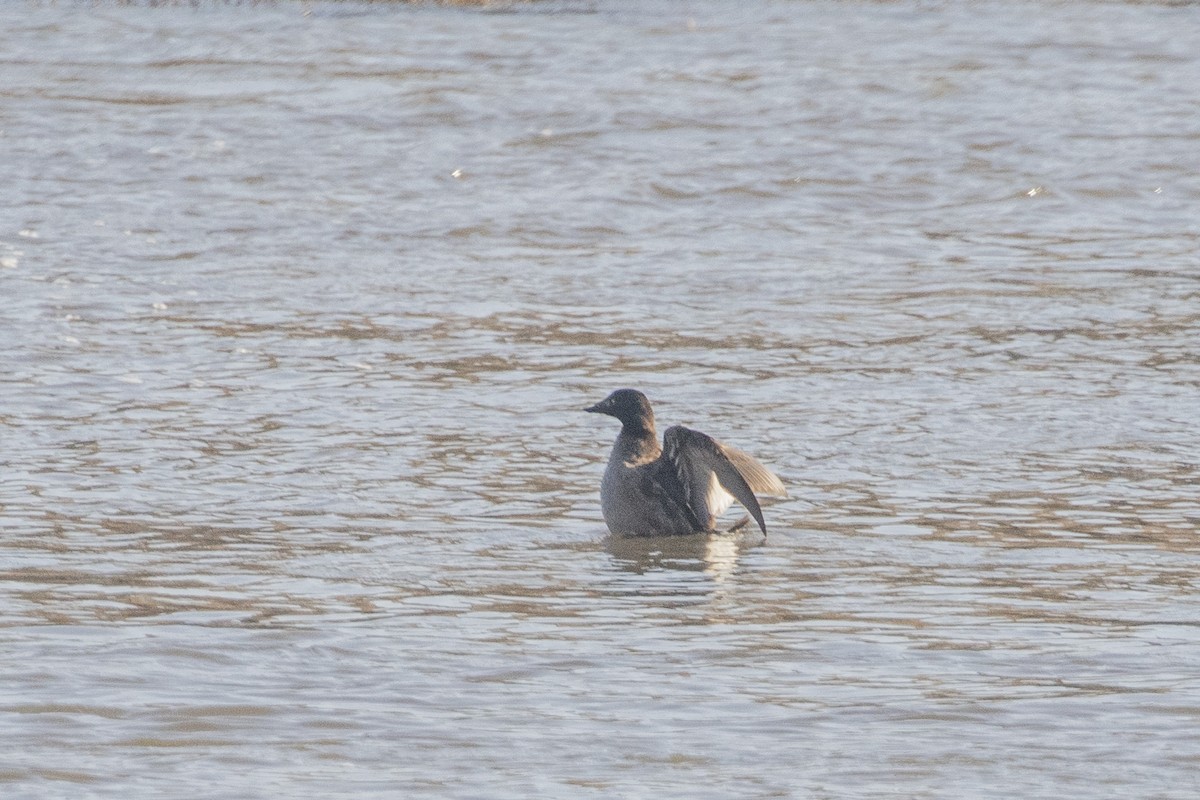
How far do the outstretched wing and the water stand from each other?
176mm

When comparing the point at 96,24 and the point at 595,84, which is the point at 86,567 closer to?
the point at 595,84

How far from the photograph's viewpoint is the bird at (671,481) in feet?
25.4

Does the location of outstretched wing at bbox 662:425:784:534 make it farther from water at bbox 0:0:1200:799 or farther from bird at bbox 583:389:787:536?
water at bbox 0:0:1200:799

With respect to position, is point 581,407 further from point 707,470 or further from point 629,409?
point 707,470

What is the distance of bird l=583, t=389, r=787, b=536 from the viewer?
25.4ft

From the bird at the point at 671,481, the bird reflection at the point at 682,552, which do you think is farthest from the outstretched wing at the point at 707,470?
the bird reflection at the point at 682,552

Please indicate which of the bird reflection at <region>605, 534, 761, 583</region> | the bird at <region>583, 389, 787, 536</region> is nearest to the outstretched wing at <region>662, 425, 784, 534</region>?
the bird at <region>583, 389, 787, 536</region>

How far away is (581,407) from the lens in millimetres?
9688

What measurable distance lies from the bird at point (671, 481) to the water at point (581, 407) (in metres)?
0.17

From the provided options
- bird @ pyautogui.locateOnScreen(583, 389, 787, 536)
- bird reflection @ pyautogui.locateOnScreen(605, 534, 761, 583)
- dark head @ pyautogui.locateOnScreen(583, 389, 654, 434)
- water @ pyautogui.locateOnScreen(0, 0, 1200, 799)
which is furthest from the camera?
dark head @ pyautogui.locateOnScreen(583, 389, 654, 434)

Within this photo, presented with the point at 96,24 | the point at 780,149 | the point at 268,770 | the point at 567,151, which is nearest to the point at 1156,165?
the point at 780,149

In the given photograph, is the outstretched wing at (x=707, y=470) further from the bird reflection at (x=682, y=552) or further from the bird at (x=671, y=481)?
the bird reflection at (x=682, y=552)

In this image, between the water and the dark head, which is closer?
the water

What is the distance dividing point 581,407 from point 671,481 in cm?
181
